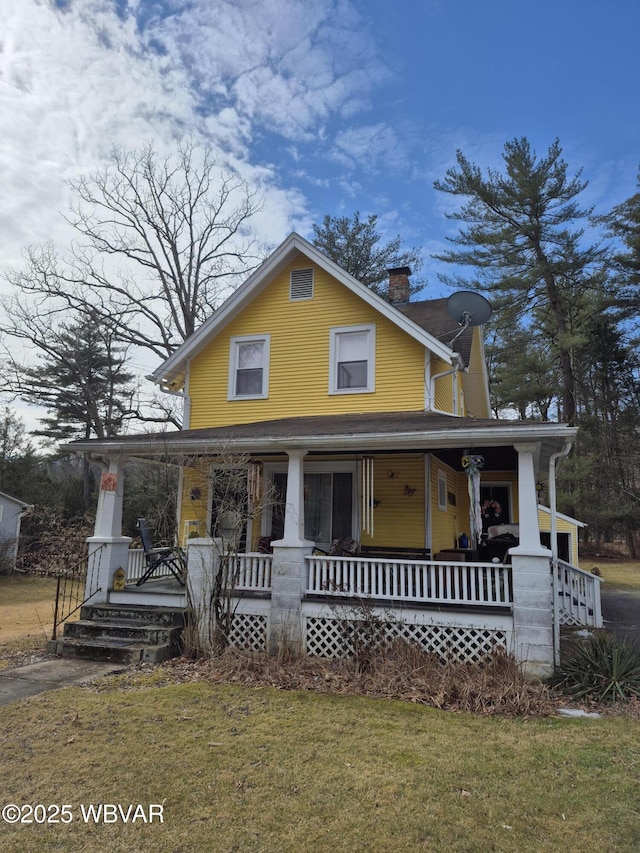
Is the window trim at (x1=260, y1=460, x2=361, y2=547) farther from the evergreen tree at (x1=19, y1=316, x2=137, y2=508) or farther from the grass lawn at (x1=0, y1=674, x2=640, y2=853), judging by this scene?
the evergreen tree at (x1=19, y1=316, x2=137, y2=508)

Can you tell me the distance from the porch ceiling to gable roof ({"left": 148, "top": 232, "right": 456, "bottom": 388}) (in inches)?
67.4

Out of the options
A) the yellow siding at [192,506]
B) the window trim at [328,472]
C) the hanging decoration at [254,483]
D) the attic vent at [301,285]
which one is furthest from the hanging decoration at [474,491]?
the yellow siding at [192,506]

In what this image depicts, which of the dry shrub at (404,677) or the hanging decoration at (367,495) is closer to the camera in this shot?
the dry shrub at (404,677)

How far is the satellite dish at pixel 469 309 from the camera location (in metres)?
11.8

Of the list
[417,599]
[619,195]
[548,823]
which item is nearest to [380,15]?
[417,599]

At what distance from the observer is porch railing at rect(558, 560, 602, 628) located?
37.8ft

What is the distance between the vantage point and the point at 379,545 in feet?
35.1

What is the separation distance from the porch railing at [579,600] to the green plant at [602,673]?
15.0ft

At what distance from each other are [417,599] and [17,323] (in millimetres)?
20269

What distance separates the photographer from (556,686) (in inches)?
267

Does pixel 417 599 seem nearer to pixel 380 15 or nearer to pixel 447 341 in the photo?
pixel 447 341

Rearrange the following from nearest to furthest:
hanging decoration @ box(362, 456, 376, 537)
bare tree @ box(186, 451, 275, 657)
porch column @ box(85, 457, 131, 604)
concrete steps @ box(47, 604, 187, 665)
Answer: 1. concrete steps @ box(47, 604, 187, 665)
2. bare tree @ box(186, 451, 275, 657)
3. porch column @ box(85, 457, 131, 604)
4. hanging decoration @ box(362, 456, 376, 537)

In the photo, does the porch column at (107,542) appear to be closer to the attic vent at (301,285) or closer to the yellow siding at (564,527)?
the attic vent at (301,285)

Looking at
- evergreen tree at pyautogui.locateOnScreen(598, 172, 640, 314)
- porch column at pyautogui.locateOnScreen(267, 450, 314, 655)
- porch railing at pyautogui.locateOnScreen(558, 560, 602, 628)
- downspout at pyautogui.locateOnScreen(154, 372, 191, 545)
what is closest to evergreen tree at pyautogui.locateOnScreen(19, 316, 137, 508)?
downspout at pyautogui.locateOnScreen(154, 372, 191, 545)
